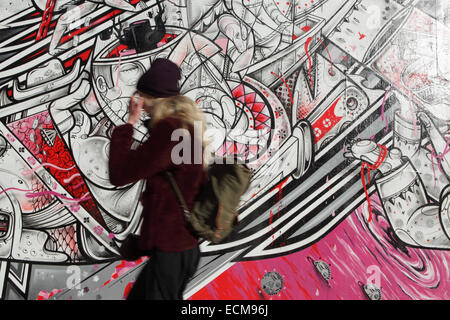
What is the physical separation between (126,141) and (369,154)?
2405 millimetres

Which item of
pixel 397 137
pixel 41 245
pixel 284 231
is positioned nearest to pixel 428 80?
pixel 397 137

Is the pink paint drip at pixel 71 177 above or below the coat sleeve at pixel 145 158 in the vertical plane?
above

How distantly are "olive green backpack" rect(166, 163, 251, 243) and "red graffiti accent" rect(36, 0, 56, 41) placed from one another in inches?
98.3

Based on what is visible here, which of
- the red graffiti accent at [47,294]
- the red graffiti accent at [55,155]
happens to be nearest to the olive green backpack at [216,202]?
the red graffiti accent at [55,155]

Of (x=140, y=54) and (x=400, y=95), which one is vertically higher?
(x=140, y=54)

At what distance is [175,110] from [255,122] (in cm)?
171

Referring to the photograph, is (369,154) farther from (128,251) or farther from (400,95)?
(128,251)

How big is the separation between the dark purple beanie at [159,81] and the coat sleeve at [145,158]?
0.76 feet

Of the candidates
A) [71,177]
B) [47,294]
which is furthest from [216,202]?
[47,294]

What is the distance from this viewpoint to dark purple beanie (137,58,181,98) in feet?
6.20

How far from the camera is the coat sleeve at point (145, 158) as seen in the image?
5.57 ft

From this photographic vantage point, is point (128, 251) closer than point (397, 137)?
Yes

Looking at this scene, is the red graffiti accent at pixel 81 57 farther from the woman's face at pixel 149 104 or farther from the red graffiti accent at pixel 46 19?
the woman's face at pixel 149 104

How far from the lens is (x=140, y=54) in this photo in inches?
136
